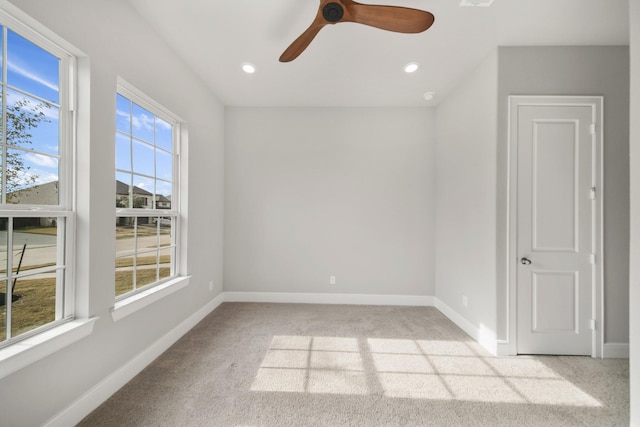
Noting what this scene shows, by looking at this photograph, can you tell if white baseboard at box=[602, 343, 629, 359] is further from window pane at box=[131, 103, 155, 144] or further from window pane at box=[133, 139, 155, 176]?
window pane at box=[131, 103, 155, 144]

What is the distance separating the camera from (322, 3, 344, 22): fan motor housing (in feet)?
5.49

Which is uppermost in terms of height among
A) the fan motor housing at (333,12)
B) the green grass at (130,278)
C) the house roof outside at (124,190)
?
the fan motor housing at (333,12)

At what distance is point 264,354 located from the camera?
2.44 metres

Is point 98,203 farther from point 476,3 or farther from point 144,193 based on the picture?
point 476,3

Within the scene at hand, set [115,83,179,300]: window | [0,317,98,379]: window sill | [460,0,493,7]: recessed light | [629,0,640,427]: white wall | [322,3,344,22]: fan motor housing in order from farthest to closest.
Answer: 1. [115,83,179,300]: window
2. [460,0,493,7]: recessed light
3. [322,3,344,22]: fan motor housing
4. [629,0,640,427]: white wall
5. [0,317,98,379]: window sill

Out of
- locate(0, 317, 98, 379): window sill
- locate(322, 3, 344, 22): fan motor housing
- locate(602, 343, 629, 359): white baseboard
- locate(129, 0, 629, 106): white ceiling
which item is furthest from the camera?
locate(602, 343, 629, 359): white baseboard

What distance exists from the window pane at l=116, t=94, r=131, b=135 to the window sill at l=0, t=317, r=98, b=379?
1411 millimetres

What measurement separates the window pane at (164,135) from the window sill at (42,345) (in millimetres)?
1636

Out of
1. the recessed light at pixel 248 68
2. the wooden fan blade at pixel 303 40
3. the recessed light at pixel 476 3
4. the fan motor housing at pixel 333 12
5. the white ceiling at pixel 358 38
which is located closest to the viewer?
the fan motor housing at pixel 333 12

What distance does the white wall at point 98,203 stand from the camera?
4.63 ft

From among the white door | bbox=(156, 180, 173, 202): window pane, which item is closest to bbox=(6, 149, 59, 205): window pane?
bbox=(156, 180, 173, 202): window pane

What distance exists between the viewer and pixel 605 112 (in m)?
2.42

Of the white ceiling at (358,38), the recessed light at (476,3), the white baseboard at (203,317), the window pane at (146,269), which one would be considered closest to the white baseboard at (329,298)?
the white baseboard at (203,317)

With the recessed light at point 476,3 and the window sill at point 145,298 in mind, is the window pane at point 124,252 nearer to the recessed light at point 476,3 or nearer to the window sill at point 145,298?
the window sill at point 145,298
